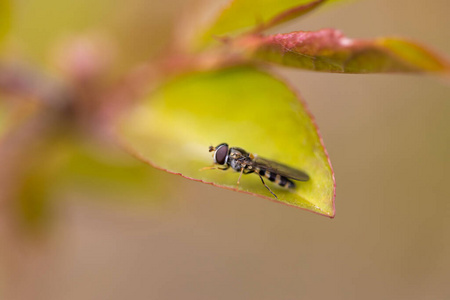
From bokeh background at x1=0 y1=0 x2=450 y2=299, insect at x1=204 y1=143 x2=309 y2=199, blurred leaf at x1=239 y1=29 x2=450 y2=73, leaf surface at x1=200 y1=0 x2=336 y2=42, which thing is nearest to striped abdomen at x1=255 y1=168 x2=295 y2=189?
insect at x1=204 y1=143 x2=309 y2=199

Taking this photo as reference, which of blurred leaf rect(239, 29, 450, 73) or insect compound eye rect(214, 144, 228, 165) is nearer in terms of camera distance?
blurred leaf rect(239, 29, 450, 73)

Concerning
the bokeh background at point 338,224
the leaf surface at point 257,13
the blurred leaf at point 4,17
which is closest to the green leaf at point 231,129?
the leaf surface at point 257,13

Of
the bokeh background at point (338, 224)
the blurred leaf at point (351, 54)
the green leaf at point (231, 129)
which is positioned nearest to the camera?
the blurred leaf at point (351, 54)

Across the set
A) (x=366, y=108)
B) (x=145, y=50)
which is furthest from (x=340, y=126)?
(x=145, y=50)

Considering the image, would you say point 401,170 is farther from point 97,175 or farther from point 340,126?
point 97,175

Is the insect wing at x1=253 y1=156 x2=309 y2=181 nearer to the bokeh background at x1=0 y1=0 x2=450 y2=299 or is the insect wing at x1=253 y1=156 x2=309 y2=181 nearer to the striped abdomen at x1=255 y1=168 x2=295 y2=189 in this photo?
the striped abdomen at x1=255 y1=168 x2=295 y2=189

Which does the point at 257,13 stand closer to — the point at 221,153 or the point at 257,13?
the point at 257,13

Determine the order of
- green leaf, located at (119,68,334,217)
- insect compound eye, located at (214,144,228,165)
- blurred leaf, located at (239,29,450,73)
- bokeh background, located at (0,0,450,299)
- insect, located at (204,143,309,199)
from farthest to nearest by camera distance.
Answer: bokeh background, located at (0,0,450,299) → insect compound eye, located at (214,144,228,165) → insect, located at (204,143,309,199) → green leaf, located at (119,68,334,217) → blurred leaf, located at (239,29,450,73)

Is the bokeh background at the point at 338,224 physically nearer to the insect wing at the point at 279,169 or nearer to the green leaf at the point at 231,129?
the green leaf at the point at 231,129
